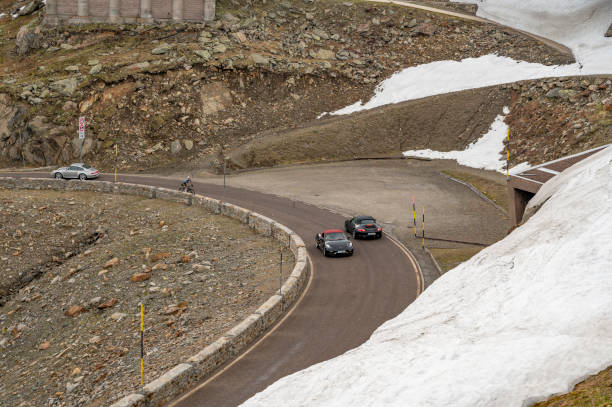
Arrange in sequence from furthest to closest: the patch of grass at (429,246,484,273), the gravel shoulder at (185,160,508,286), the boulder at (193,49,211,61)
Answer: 1. the boulder at (193,49,211,61)
2. the gravel shoulder at (185,160,508,286)
3. the patch of grass at (429,246,484,273)

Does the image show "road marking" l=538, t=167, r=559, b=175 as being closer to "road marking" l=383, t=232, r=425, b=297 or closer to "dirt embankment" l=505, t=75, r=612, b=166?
"road marking" l=383, t=232, r=425, b=297

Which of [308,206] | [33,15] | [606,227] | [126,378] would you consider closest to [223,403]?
[126,378]

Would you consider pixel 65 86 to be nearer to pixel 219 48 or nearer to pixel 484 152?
pixel 219 48

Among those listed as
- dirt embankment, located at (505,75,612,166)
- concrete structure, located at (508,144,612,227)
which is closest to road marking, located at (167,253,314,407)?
concrete structure, located at (508,144,612,227)

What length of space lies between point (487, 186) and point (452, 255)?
1626 cm

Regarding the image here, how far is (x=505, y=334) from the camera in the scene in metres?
11.3

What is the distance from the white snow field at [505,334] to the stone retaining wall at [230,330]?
3.42 m

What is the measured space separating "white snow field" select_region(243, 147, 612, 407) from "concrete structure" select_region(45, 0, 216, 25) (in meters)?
57.8

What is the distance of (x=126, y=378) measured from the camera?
61.5ft

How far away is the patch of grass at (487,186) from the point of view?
39188 millimetres

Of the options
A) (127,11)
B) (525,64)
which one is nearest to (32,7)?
(127,11)

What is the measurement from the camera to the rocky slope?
5459 cm

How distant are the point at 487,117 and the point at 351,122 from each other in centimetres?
1342

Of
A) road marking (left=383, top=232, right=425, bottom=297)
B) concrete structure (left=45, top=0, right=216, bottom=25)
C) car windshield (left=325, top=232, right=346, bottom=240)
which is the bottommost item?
road marking (left=383, top=232, right=425, bottom=297)
